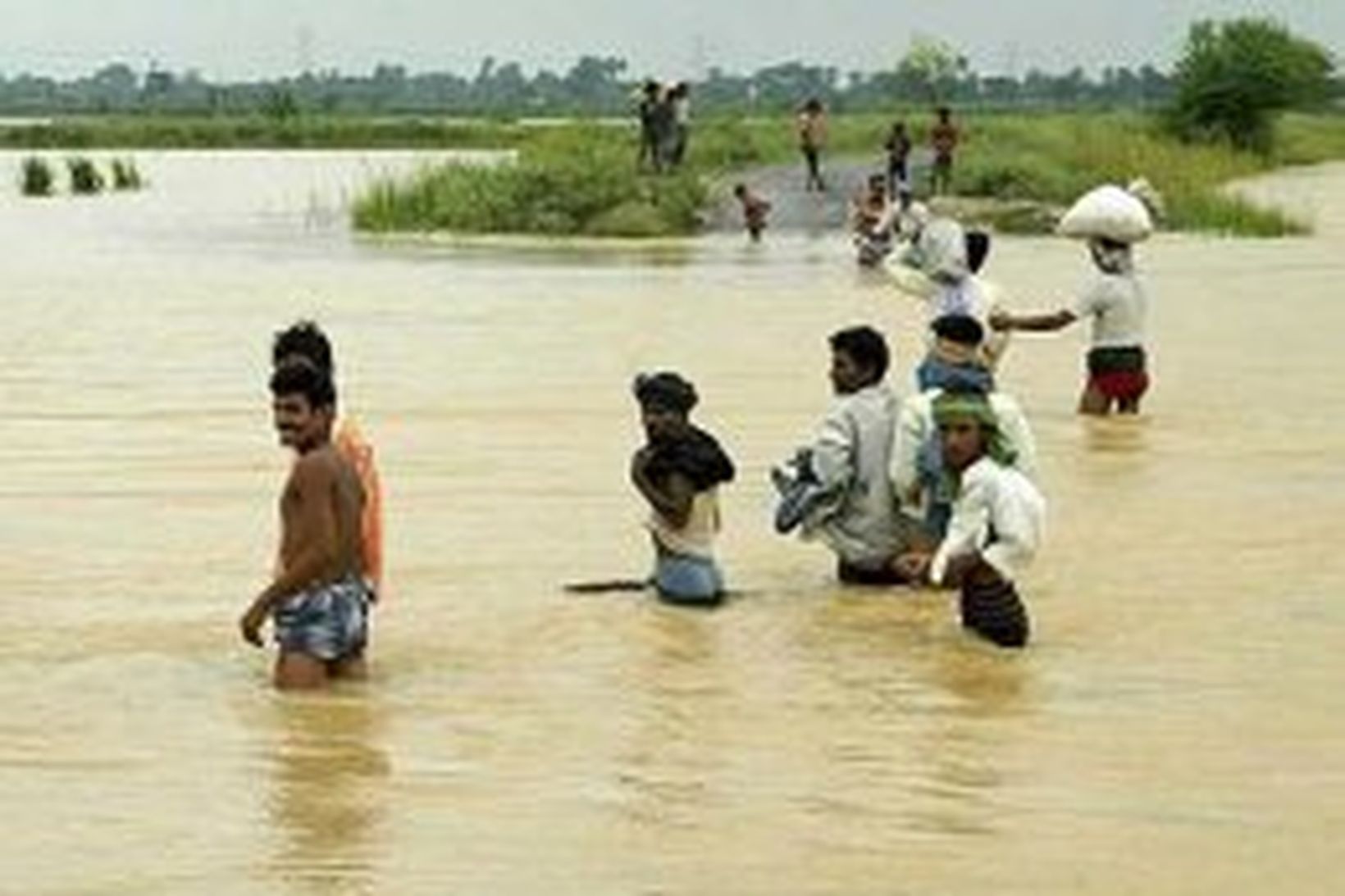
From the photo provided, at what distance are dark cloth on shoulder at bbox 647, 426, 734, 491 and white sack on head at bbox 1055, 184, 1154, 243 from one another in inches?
234

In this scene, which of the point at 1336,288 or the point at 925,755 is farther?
the point at 1336,288

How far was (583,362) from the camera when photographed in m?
20.2

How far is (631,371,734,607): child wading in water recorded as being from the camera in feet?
32.7

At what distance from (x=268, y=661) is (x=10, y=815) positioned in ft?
6.81

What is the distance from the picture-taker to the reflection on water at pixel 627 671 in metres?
6.95

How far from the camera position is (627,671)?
30.1ft

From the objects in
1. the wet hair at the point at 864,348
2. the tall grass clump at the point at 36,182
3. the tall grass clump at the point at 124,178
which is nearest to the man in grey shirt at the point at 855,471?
the wet hair at the point at 864,348

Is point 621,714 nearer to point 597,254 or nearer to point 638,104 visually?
point 597,254

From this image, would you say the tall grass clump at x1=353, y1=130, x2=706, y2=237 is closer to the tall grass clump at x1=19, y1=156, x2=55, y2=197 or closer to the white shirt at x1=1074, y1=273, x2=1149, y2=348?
the tall grass clump at x1=19, y1=156, x2=55, y2=197

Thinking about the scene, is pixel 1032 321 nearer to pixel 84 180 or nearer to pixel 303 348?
pixel 303 348

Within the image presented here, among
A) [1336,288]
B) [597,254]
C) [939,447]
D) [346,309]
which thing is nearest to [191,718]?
[939,447]

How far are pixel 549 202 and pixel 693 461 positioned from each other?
30.6 metres

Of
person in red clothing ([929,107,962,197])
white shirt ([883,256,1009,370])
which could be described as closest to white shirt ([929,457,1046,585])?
white shirt ([883,256,1009,370])

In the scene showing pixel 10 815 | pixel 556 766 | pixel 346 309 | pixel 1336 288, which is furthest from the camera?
pixel 1336 288
